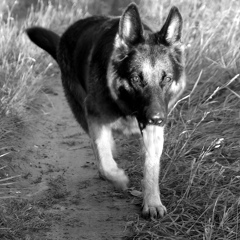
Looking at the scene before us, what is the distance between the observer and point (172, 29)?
4492 mm

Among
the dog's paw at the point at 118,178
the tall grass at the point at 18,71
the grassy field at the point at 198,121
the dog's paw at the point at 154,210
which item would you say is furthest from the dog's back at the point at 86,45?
the dog's paw at the point at 154,210

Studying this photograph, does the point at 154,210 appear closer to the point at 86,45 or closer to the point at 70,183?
the point at 70,183

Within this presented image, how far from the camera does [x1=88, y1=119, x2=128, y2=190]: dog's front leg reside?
4391 millimetres

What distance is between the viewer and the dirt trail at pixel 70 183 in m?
3.89

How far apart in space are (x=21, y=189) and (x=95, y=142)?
75cm

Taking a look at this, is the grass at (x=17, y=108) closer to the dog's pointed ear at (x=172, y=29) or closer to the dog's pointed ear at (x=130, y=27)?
→ the dog's pointed ear at (x=130, y=27)

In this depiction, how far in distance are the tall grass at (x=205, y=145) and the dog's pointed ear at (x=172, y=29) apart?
2.26 feet

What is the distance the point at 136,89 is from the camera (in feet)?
14.1

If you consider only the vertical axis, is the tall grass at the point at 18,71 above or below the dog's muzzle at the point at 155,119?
below

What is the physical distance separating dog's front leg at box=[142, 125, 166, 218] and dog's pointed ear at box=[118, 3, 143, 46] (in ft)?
2.44

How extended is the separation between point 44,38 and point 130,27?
73.1 inches

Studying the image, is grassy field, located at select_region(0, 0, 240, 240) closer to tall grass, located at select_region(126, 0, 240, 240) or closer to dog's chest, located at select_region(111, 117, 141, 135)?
tall grass, located at select_region(126, 0, 240, 240)

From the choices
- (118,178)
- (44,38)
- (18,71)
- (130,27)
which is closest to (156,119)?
(118,178)

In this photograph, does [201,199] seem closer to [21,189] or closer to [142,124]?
[142,124]
